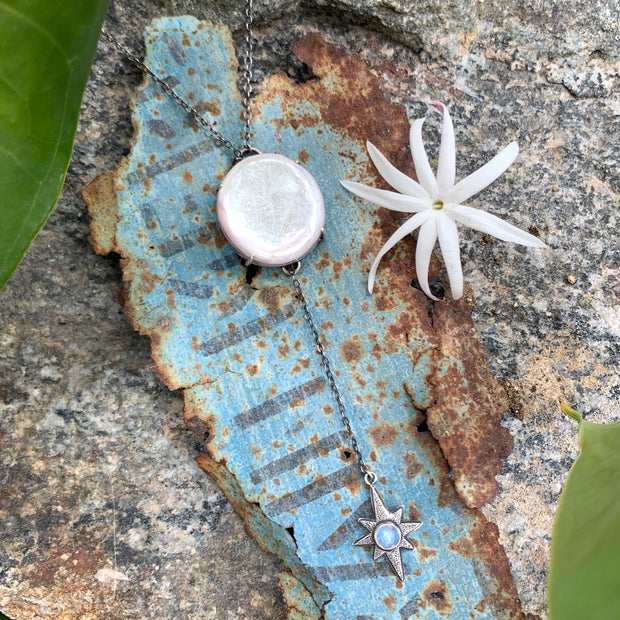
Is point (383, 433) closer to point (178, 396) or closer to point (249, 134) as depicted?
point (178, 396)

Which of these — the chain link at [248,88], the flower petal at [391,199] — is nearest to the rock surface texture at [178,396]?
the chain link at [248,88]

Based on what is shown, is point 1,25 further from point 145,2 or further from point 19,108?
point 145,2

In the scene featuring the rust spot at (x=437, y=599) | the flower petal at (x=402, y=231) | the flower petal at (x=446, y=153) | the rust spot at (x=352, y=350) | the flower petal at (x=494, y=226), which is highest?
the flower petal at (x=446, y=153)

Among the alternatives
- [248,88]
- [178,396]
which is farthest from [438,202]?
[178,396]

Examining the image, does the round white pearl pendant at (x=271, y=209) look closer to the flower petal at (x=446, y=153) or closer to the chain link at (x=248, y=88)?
the chain link at (x=248, y=88)

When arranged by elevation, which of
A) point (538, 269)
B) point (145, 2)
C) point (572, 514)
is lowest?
point (572, 514)

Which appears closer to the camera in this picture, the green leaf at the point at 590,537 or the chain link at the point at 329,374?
the green leaf at the point at 590,537

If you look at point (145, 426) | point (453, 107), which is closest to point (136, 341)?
point (145, 426)
